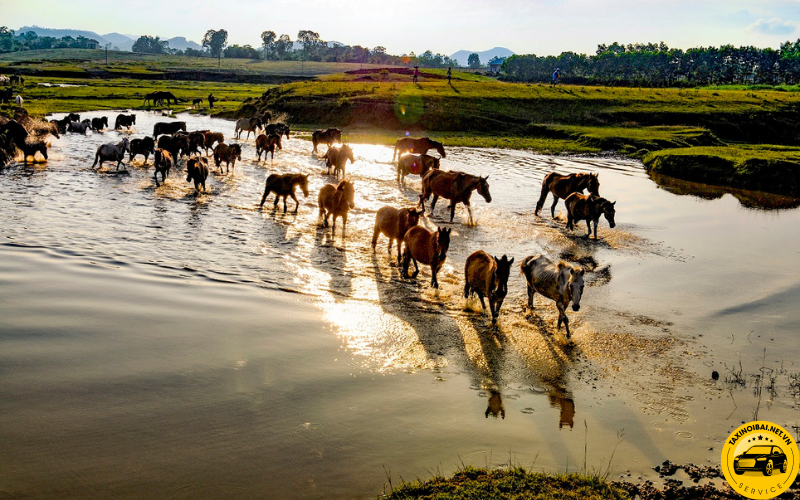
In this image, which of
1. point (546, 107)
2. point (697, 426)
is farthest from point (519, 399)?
point (546, 107)

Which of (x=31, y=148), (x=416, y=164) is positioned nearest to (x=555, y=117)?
(x=416, y=164)

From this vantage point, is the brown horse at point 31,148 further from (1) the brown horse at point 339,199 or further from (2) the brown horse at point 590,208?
(2) the brown horse at point 590,208

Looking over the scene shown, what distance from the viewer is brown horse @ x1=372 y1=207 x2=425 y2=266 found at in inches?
568

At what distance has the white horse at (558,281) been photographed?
10.6 m

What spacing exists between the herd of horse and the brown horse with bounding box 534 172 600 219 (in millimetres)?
A: 34

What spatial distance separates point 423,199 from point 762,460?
49.1ft

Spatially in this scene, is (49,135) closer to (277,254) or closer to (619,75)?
(277,254)

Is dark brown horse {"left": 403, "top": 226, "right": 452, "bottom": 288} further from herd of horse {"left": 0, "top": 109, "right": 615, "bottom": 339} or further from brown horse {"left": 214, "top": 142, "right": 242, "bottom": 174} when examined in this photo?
brown horse {"left": 214, "top": 142, "right": 242, "bottom": 174}

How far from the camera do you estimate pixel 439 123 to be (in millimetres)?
45875

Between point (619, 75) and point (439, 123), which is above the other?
point (619, 75)

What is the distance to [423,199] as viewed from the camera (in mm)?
21016

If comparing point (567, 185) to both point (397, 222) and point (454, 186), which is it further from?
point (397, 222)

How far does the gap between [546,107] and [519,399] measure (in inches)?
1791

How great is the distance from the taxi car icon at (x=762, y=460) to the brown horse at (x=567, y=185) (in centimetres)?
1387
